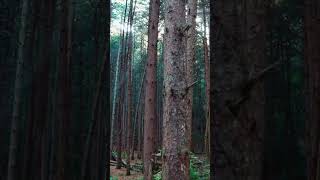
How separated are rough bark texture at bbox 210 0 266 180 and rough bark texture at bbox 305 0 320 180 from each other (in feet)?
0.73

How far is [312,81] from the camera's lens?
1839 millimetres

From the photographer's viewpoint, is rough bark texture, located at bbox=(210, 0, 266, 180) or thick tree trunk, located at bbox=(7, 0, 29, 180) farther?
thick tree trunk, located at bbox=(7, 0, 29, 180)

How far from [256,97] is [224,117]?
0.52ft

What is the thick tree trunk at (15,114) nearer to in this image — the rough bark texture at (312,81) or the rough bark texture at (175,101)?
the rough bark texture at (312,81)

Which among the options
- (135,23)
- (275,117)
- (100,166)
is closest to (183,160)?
(100,166)

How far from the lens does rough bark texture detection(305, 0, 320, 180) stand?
181 cm

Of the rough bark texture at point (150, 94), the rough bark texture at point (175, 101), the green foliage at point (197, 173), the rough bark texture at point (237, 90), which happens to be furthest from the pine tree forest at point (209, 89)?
the green foliage at point (197, 173)

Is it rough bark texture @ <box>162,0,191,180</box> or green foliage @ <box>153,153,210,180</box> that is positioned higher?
rough bark texture @ <box>162,0,191,180</box>

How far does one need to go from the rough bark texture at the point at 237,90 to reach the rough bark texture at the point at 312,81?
223 millimetres

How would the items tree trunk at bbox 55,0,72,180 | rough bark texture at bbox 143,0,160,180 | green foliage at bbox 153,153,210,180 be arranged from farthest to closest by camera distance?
green foliage at bbox 153,153,210,180 < rough bark texture at bbox 143,0,160,180 < tree trunk at bbox 55,0,72,180

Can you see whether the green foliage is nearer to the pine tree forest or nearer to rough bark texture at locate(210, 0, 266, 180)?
the pine tree forest

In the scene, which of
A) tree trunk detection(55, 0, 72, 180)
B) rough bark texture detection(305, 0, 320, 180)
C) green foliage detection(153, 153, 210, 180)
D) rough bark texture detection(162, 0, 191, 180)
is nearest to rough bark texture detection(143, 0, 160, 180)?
green foliage detection(153, 153, 210, 180)

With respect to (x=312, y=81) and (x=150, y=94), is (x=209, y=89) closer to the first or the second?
(x=312, y=81)

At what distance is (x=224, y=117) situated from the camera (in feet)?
5.77
